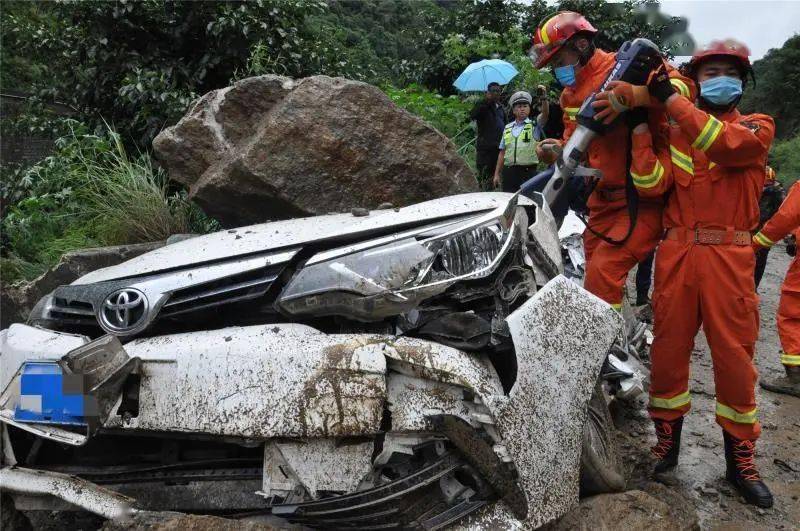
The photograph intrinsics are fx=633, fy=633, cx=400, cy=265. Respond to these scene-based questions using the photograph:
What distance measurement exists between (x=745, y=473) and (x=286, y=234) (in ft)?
7.70

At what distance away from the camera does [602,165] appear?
321cm

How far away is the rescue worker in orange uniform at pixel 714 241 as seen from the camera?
2.78m

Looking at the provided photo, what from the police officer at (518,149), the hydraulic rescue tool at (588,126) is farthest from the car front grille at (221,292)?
the police officer at (518,149)

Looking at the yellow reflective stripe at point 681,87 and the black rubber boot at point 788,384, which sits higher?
the yellow reflective stripe at point 681,87

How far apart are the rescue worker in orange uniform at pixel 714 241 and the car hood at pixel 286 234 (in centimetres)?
88

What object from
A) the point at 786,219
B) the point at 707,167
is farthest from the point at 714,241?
the point at 786,219

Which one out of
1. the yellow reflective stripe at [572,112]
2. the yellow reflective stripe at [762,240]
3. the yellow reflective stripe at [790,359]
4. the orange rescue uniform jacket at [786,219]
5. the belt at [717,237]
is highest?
the yellow reflective stripe at [572,112]

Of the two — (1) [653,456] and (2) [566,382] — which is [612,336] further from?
(1) [653,456]

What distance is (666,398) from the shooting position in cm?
305

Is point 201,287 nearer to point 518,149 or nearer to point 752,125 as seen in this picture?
point 752,125

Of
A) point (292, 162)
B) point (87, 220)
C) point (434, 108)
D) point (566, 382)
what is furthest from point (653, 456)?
point (434, 108)

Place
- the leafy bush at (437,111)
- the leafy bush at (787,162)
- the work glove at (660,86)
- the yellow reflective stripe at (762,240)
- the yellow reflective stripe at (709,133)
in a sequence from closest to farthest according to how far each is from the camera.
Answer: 1. the yellow reflective stripe at (709,133)
2. the work glove at (660,86)
3. the yellow reflective stripe at (762,240)
4. the leafy bush at (437,111)
5. the leafy bush at (787,162)

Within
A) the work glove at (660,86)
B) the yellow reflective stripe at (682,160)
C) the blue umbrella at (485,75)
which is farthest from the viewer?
the blue umbrella at (485,75)

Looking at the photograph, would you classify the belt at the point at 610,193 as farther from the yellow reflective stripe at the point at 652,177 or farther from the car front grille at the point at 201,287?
the car front grille at the point at 201,287
